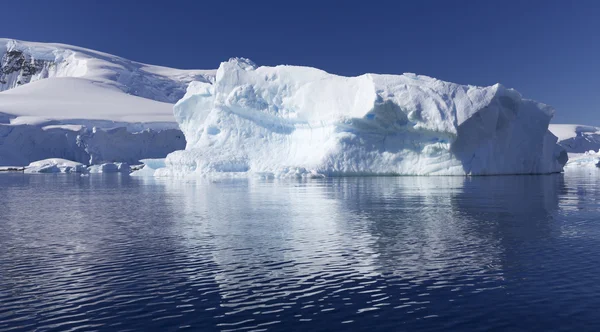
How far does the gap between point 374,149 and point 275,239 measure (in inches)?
911

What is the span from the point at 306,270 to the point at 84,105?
80.4 meters

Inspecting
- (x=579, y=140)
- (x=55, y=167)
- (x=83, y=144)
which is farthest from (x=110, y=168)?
(x=579, y=140)

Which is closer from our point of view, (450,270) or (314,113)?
(450,270)

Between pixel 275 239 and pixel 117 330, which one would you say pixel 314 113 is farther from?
pixel 117 330

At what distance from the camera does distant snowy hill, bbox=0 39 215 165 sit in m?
61.5

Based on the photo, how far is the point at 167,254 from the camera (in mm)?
9539

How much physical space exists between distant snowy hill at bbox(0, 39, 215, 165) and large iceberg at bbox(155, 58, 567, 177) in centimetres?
910

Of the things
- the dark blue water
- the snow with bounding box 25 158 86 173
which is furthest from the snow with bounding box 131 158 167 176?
the dark blue water

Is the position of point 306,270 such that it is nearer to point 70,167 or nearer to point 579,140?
point 70,167

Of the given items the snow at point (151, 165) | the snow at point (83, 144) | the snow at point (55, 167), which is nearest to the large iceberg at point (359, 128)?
the snow at point (151, 165)

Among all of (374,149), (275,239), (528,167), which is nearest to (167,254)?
(275,239)

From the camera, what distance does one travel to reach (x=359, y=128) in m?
32.9

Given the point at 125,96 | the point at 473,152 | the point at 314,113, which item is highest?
the point at 125,96

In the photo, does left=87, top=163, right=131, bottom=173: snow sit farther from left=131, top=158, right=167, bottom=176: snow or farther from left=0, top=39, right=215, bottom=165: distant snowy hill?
left=131, top=158, right=167, bottom=176: snow
